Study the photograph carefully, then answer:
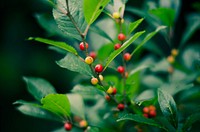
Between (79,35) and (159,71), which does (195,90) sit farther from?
(79,35)

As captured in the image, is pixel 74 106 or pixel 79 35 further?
pixel 74 106

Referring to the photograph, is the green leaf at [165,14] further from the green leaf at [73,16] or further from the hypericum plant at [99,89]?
the green leaf at [73,16]

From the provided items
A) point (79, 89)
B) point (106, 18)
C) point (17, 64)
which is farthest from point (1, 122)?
point (79, 89)

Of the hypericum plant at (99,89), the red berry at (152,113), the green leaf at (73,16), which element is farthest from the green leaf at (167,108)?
the green leaf at (73,16)

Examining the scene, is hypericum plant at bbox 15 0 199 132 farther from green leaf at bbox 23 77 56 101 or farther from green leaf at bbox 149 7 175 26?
green leaf at bbox 149 7 175 26

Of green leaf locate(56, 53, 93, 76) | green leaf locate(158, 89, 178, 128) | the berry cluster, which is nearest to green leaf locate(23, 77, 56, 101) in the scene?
green leaf locate(56, 53, 93, 76)

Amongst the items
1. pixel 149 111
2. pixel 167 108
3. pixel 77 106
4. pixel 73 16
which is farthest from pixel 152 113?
pixel 73 16

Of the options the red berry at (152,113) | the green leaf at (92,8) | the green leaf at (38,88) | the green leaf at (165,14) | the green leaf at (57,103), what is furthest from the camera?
the green leaf at (165,14)
